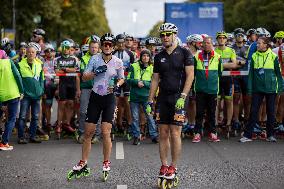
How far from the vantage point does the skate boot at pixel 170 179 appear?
7848 millimetres

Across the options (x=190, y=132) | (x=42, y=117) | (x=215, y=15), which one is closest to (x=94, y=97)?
(x=190, y=132)

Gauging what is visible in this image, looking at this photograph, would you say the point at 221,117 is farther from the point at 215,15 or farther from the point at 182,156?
the point at 215,15

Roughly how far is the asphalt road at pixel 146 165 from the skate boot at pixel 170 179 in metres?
0.14

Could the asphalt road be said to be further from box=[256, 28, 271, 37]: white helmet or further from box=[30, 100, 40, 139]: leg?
Result: box=[256, 28, 271, 37]: white helmet

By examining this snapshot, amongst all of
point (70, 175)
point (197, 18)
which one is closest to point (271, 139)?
point (70, 175)

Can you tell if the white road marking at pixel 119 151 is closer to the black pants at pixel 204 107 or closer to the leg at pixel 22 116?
the black pants at pixel 204 107

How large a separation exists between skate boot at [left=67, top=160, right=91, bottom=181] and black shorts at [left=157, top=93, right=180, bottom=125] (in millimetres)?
1443

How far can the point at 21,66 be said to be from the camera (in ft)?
40.6

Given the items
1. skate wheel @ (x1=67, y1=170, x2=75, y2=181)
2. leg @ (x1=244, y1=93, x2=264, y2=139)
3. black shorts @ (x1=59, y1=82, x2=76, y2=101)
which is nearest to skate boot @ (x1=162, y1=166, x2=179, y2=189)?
skate wheel @ (x1=67, y1=170, x2=75, y2=181)

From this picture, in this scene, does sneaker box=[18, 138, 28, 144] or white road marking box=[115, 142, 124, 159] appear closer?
white road marking box=[115, 142, 124, 159]

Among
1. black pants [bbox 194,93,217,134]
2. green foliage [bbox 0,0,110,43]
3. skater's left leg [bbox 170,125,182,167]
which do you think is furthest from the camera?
green foliage [bbox 0,0,110,43]

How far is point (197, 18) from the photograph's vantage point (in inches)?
1022

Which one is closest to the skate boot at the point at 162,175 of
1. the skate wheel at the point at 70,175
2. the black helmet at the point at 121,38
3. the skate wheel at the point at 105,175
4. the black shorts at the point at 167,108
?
the black shorts at the point at 167,108

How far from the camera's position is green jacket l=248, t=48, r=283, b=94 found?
39.8ft
